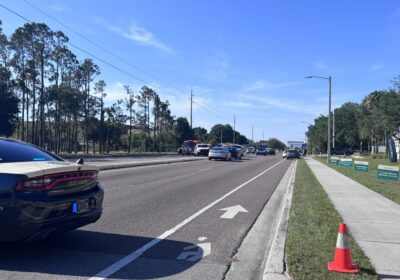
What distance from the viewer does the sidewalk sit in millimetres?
6520

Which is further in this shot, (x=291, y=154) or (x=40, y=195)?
(x=291, y=154)

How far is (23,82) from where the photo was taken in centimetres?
6556

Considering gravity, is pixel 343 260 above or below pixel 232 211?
above

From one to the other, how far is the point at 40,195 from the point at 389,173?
→ 780 inches

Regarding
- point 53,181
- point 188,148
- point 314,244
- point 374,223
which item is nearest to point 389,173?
point 374,223

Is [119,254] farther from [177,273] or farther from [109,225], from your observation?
[109,225]

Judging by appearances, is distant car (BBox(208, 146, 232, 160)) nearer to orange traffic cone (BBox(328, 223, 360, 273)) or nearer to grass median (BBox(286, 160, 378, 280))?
grass median (BBox(286, 160, 378, 280))

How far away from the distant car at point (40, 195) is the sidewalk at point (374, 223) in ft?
14.1

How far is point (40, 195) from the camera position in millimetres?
6340

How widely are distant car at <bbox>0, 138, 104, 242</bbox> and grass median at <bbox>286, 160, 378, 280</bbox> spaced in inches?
125

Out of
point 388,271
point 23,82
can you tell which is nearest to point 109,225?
point 388,271

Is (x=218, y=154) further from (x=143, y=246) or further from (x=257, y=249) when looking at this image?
(x=143, y=246)

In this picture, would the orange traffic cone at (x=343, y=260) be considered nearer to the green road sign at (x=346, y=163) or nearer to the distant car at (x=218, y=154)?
the green road sign at (x=346, y=163)

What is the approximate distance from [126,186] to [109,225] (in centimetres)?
743
